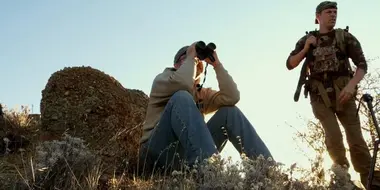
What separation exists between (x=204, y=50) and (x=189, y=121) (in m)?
1.18

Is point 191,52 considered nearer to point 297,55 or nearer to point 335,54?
point 297,55

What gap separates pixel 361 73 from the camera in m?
4.92

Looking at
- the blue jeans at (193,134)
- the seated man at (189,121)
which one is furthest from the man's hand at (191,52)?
the blue jeans at (193,134)

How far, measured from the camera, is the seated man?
3582 mm

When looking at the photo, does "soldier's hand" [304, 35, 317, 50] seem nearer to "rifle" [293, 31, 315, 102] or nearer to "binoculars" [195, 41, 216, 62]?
"rifle" [293, 31, 315, 102]

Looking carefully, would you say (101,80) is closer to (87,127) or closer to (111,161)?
(87,127)

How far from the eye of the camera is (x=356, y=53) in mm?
5062

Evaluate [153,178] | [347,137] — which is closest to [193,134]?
[153,178]

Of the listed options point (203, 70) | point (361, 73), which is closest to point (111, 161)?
point (203, 70)

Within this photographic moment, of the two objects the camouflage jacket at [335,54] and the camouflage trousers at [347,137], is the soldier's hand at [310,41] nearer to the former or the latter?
the camouflage jacket at [335,54]

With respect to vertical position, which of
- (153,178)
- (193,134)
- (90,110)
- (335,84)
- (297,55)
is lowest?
(153,178)

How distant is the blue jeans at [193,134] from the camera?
354cm

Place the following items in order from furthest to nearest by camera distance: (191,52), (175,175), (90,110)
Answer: (90,110), (191,52), (175,175)

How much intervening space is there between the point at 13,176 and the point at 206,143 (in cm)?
132
